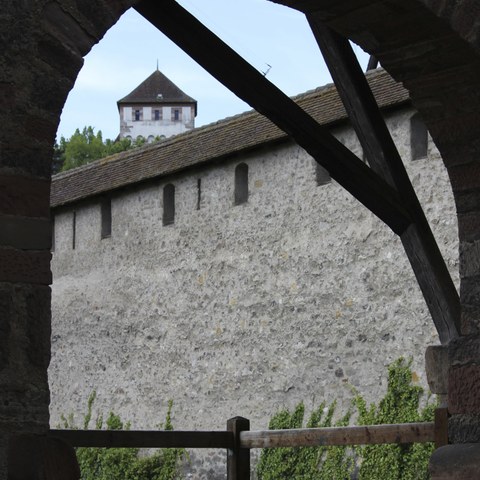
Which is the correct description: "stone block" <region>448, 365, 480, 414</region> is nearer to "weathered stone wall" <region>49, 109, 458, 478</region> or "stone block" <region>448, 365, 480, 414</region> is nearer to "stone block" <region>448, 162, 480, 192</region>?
"stone block" <region>448, 162, 480, 192</region>

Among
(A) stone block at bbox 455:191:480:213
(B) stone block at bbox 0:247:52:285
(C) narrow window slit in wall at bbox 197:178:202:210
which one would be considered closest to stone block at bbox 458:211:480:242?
(A) stone block at bbox 455:191:480:213

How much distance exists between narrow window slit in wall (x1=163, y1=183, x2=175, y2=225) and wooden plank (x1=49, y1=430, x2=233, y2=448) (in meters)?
9.37

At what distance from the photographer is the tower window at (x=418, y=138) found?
38.2 ft

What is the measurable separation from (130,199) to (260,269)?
10.1 feet

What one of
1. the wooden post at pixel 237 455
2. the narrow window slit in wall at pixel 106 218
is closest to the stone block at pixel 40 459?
the wooden post at pixel 237 455

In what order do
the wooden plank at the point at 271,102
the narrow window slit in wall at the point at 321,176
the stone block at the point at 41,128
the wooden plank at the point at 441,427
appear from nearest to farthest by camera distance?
the stone block at the point at 41,128
the wooden plank at the point at 271,102
the wooden plank at the point at 441,427
the narrow window slit in wall at the point at 321,176

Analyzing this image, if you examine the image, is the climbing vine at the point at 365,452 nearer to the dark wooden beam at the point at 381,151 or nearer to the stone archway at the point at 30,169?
the dark wooden beam at the point at 381,151

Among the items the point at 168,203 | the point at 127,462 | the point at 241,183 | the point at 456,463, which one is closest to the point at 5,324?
the point at 456,463

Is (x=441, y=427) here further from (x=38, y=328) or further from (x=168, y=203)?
(x=168, y=203)

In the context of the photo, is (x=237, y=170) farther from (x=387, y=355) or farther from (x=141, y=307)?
(x=387, y=355)

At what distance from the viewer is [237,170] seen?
1406 cm

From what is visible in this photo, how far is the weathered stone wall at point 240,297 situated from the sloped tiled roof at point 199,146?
18 cm

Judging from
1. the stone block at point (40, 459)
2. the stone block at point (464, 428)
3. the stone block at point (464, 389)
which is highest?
the stone block at point (464, 389)

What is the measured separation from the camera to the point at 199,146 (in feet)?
48.9
